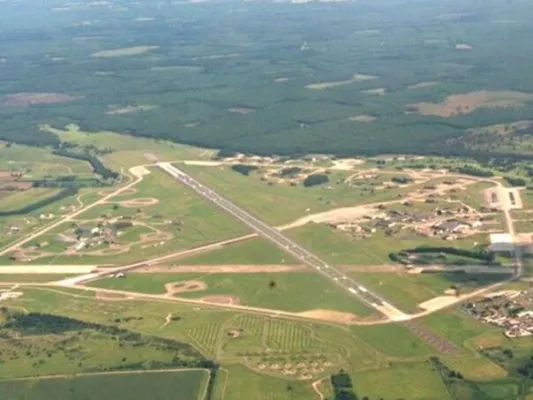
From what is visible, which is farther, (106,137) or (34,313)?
(106,137)

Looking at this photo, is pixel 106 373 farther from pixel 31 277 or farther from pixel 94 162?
pixel 94 162

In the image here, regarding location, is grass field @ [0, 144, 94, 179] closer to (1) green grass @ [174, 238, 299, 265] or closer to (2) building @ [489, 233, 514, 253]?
(1) green grass @ [174, 238, 299, 265]

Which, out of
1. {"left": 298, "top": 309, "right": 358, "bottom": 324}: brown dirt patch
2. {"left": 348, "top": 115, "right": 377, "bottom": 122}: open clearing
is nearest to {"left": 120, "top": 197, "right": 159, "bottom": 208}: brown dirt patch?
{"left": 298, "top": 309, "right": 358, "bottom": 324}: brown dirt patch

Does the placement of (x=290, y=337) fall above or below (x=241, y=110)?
below

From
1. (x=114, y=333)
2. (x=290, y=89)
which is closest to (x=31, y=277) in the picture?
(x=114, y=333)

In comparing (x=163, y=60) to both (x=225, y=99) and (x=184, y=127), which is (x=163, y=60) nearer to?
(x=225, y=99)

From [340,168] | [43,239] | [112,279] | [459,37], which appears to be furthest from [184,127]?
[459,37]

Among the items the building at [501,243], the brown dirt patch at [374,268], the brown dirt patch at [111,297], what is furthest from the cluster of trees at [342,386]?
the building at [501,243]
